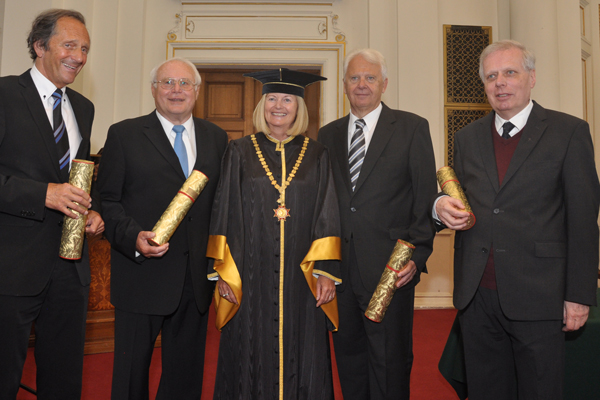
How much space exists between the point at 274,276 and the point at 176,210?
1.90 ft

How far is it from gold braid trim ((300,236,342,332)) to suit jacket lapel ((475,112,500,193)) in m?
0.79

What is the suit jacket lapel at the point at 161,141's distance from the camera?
250 centimetres

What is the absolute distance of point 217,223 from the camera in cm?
235

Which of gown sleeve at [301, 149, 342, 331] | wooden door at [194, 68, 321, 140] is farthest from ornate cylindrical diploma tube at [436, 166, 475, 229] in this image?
wooden door at [194, 68, 321, 140]

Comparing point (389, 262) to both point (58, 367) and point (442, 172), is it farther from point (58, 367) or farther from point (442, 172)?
point (58, 367)

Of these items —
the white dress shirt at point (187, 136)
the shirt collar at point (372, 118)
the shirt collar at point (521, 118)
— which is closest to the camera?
the shirt collar at point (521, 118)

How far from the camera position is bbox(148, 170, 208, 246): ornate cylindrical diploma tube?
2236 millimetres

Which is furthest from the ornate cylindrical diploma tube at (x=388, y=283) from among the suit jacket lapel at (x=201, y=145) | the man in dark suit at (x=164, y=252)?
the suit jacket lapel at (x=201, y=145)

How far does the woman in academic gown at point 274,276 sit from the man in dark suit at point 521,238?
0.66 meters

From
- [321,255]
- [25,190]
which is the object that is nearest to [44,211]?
[25,190]

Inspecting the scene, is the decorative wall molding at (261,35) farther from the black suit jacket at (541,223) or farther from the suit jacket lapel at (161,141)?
the black suit jacket at (541,223)

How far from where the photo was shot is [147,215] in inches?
97.1

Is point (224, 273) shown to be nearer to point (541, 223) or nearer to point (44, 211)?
point (44, 211)

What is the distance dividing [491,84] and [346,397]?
1816 millimetres
